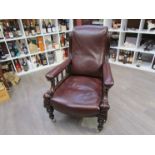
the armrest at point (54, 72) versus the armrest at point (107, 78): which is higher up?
the armrest at point (54, 72)

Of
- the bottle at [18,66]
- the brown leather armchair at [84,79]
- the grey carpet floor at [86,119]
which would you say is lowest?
the grey carpet floor at [86,119]

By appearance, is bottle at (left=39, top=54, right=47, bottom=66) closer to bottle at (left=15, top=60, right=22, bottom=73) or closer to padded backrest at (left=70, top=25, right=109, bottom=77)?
bottle at (left=15, top=60, right=22, bottom=73)

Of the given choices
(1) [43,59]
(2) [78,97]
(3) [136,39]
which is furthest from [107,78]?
(1) [43,59]

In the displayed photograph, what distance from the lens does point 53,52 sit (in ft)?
9.13

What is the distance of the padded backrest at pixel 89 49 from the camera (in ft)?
5.01

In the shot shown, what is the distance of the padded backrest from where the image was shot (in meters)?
1.53

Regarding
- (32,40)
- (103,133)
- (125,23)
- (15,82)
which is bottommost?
(103,133)

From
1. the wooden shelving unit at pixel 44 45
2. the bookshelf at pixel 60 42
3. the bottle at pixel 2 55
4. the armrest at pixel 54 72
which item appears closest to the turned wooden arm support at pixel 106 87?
the armrest at pixel 54 72

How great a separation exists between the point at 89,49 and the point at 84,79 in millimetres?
365

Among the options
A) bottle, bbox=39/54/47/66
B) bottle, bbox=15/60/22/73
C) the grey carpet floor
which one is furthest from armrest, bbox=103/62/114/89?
bottle, bbox=15/60/22/73

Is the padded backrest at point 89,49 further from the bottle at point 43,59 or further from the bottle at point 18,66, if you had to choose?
the bottle at point 18,66
